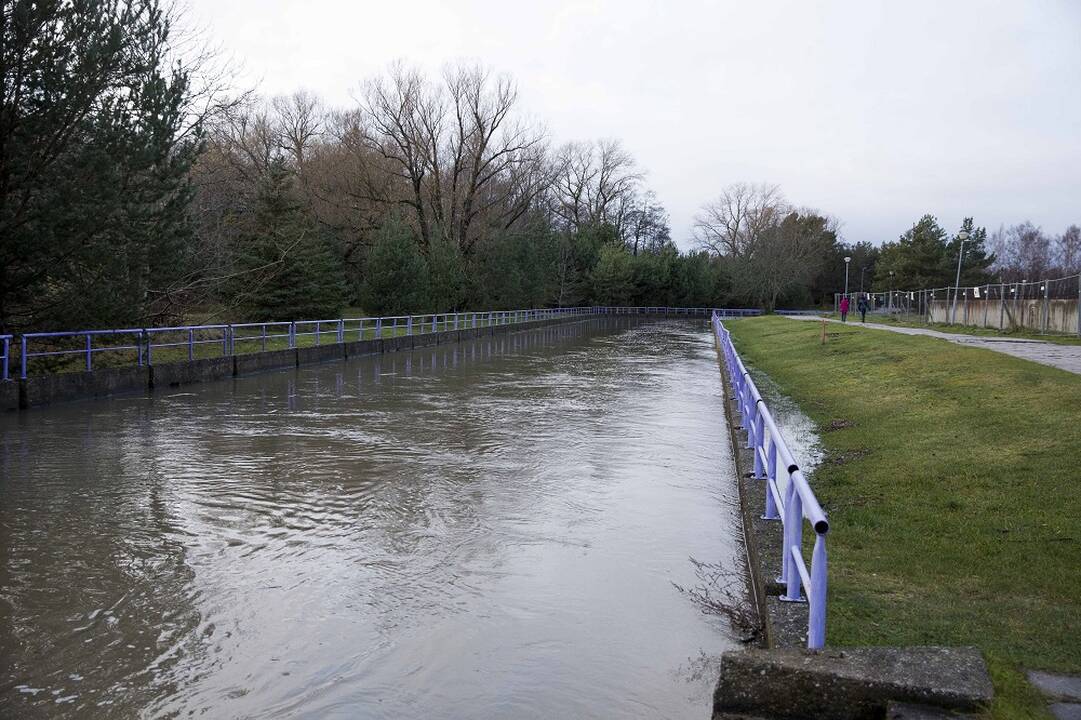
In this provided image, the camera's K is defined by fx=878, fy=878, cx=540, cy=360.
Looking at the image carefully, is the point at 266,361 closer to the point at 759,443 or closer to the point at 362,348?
the point at 362,348

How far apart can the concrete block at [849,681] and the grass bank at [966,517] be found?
7.3 inches

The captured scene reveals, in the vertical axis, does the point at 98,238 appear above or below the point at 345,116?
below

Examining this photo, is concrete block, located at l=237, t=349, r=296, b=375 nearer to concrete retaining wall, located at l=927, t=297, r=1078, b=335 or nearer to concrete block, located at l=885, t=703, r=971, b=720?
concrete block, located at l=885, t=703, r=971, b=720

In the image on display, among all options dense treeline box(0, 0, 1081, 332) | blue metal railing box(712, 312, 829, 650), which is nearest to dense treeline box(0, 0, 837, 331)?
dense treeline box(0, 0, 1081, 332)

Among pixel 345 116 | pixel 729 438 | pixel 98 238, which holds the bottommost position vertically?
pixel 729 438

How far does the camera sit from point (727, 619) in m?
6.03

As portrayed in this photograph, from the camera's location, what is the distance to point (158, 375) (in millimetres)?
19469

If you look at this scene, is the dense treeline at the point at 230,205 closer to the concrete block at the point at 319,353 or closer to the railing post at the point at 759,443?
the concrete block at the point at 319,353

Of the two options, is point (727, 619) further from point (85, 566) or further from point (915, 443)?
point (915, 443)

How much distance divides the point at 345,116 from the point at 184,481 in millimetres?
55419

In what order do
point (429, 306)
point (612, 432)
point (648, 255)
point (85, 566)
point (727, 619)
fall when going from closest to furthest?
point (727, 619) < point (85, 566) < point (612, 432) < point (429, 306) < point (648, 255)

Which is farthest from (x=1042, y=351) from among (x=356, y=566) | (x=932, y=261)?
(x=932, y=261)

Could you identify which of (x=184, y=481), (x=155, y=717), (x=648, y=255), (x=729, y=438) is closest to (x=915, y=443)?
(x=729, y=438)

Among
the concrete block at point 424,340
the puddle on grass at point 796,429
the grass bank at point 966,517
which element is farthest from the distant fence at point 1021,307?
the concrete block at point 424,340
